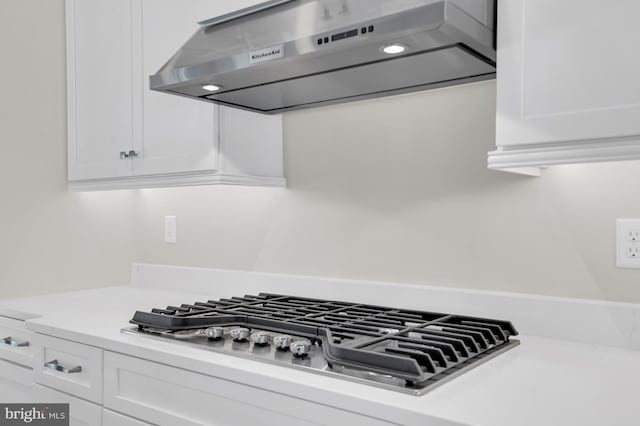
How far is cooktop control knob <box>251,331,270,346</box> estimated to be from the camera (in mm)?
1338

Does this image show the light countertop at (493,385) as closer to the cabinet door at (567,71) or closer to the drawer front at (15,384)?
the drawer front at (15,384)

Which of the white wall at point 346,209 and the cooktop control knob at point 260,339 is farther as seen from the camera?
the white wall at point 346,209

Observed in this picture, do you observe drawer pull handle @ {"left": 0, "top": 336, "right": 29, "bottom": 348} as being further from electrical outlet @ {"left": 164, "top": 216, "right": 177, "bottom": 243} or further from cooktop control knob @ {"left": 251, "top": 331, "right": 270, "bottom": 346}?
cooktop control knob @ {"left": 251, "top": 331, "right": 270, "bottom": 346}

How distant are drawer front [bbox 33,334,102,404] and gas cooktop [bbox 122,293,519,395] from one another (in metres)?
0.13

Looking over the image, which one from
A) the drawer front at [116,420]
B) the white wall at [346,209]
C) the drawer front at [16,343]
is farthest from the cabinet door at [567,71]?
the drawer front at [16,343]

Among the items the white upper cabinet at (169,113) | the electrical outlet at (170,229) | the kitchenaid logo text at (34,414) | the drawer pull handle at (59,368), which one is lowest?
the kitchenaid logo text at (34,414)

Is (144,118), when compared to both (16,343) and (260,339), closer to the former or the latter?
(16,343)

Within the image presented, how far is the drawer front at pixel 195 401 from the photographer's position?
1088 millimetres

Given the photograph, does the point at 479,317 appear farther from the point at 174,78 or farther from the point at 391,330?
the point at 174,78

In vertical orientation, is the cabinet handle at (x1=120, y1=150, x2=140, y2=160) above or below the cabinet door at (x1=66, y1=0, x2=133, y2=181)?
below

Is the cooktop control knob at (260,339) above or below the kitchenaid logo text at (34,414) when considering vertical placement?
above

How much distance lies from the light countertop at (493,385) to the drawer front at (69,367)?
0.04 meters

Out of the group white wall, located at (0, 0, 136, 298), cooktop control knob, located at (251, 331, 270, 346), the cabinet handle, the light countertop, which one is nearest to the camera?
the light countertop

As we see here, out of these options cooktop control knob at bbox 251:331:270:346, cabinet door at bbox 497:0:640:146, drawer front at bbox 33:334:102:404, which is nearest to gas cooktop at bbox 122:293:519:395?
cooktop control knob at bbox 251:331:270:346
